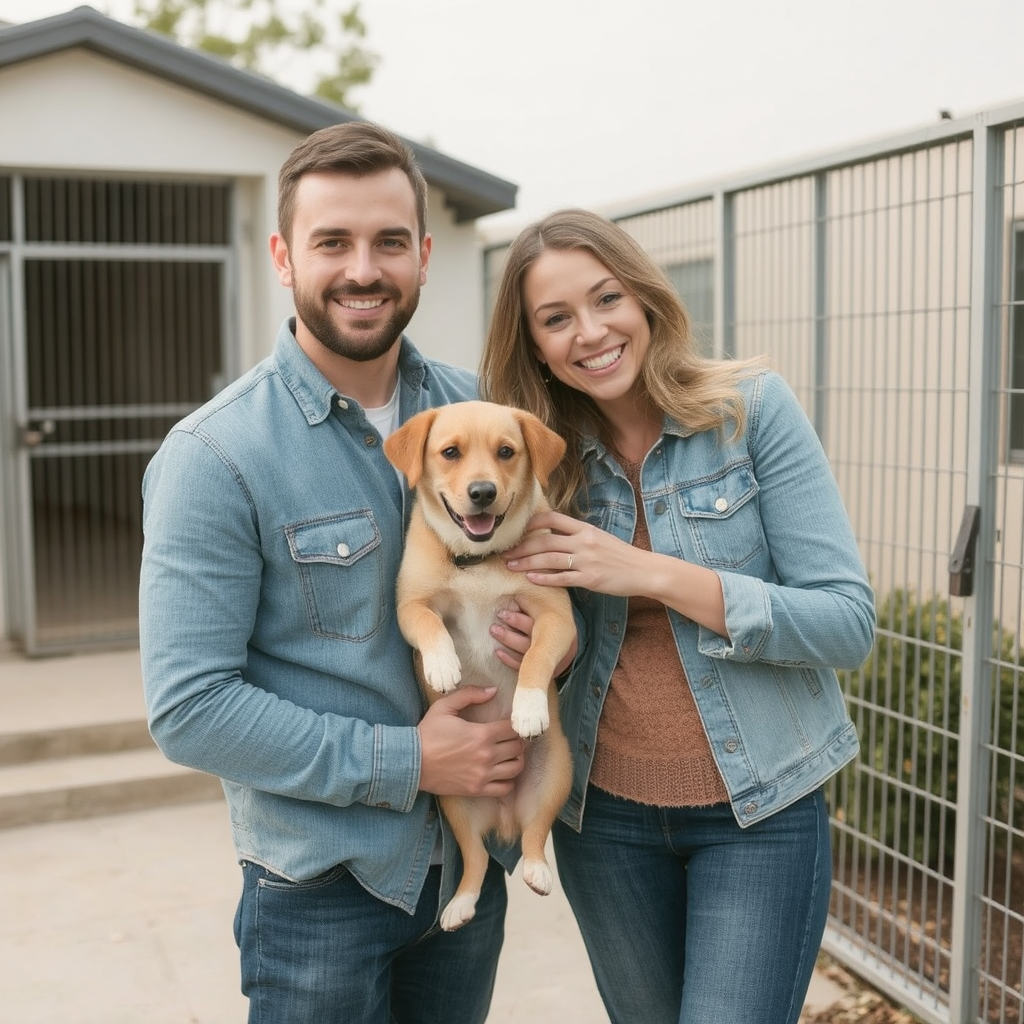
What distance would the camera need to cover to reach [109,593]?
8070mm

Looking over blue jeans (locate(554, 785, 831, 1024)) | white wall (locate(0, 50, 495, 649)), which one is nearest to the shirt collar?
blue jeans (locate(554, 785, 831, 1024))

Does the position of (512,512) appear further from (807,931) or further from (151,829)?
(151,829)

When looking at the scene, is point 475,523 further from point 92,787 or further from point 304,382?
point 92,787

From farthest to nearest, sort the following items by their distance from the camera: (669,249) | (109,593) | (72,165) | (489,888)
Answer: (109,593) → (72,165) → (669,249) → (489,888)

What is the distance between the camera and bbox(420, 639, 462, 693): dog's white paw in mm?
2154

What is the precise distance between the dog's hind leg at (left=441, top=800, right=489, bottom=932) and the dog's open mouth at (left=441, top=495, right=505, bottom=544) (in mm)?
518

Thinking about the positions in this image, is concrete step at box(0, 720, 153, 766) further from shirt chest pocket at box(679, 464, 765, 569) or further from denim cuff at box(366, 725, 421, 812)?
shirt chest pocket at box(679, 464, 765, 569)

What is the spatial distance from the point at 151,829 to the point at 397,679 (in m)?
3.85

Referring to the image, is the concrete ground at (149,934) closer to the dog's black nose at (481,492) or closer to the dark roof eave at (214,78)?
the dog's black nose at (481,492)

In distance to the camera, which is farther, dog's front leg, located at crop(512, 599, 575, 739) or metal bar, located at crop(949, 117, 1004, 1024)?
metal bar, located at crop(949, 117, 1004, 1024)

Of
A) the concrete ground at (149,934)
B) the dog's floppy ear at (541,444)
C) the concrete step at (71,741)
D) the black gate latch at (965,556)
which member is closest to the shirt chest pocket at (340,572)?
the dog's floppy ear at (541,444)

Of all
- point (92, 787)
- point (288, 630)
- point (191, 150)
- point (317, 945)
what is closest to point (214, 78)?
point (191, 150)

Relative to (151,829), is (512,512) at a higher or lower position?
higher

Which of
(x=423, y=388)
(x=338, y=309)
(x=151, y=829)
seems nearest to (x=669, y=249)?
(x=423, y=388)
